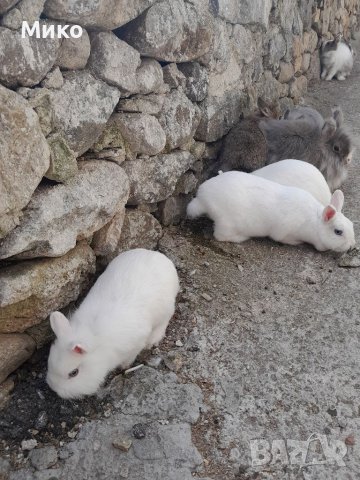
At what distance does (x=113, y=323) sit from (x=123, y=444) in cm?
56

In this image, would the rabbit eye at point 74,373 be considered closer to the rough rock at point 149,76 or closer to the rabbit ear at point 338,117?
the rough rock at point 149,76

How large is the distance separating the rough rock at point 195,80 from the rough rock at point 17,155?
1.40m

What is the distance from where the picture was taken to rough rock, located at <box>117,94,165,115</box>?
2824 millimetres

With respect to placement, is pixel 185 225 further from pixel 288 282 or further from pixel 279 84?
pixel 279 84

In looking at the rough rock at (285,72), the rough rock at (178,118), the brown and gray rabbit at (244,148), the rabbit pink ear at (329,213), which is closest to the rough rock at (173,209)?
the rough rock at (178,118)

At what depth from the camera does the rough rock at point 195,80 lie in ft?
11.0

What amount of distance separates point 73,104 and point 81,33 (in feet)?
1.05

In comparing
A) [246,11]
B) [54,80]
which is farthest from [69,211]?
[246,11]

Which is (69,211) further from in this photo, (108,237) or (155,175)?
(155,175)

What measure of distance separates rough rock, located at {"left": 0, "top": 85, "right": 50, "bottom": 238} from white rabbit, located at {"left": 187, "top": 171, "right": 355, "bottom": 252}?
1.51 m

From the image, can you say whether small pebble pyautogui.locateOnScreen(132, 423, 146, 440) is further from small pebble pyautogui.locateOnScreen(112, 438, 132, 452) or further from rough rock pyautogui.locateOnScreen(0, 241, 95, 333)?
rough rock pyautogui.locateOnScreen(0, 241, 95, 333)

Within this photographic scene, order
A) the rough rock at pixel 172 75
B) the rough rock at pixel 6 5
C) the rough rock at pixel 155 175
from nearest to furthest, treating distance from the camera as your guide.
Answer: the rough rock at pixel 6 5 → the rough rock at pixel 155 175 → the rough rock at pixel 172 75

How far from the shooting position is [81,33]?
2334 millimetres

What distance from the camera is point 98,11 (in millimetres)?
2295
